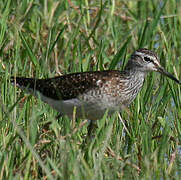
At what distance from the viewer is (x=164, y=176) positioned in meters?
5.94

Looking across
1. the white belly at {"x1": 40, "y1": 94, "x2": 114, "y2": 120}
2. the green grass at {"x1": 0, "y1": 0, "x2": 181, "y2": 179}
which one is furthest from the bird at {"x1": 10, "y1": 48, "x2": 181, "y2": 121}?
the green grass at {"x1": 0, "y1": 0, "x2": 181, "y2": 179}

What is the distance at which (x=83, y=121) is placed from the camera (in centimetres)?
670

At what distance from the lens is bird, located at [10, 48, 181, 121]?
703 centimetres

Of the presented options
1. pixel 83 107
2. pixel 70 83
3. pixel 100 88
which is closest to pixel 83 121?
pixel 83 107

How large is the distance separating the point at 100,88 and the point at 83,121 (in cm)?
63

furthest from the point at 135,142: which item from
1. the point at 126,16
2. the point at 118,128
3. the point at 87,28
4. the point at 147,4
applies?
the point at 147,4

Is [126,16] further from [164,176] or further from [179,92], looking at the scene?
[164,176]

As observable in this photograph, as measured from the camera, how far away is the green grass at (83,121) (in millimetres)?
5641

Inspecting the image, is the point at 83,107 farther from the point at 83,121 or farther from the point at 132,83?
the point at 132,83

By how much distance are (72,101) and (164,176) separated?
6.05ft

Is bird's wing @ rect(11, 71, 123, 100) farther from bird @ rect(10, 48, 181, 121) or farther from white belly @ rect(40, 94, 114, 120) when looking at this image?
white belly @ rect(40, 94, 114, 120)

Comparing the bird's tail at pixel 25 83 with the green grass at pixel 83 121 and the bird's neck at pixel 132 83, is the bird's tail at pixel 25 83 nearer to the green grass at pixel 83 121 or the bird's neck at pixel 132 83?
the green grass at pixel 83 121

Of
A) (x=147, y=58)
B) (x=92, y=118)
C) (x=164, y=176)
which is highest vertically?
(x=147, y=58)

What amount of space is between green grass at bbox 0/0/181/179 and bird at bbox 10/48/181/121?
20 centimetres
